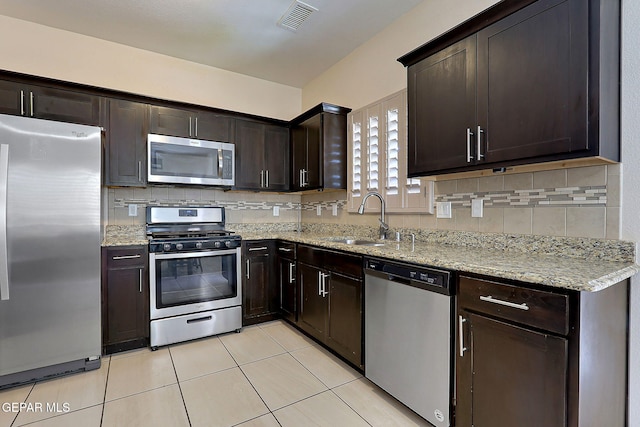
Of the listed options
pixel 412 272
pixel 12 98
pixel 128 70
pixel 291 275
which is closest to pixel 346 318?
pixel 412 272

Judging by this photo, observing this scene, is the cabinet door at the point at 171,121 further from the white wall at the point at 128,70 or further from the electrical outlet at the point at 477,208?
the electrical outlet at the point at 477,208

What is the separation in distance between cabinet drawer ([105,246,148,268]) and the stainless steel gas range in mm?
72

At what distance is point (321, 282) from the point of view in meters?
2.54

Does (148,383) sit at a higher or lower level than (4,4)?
lower

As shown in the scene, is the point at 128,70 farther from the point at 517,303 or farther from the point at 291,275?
the point at 517,303

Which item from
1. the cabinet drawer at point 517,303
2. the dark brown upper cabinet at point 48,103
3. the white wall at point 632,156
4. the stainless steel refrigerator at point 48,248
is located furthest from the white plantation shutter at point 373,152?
the dark brown upper cabinet at point 48,103

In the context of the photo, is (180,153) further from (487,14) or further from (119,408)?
(487,14)

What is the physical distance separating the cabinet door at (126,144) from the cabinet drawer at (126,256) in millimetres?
639

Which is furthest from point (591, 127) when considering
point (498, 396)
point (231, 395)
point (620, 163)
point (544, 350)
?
point (231, 395)

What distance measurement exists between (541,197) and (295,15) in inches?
90.1

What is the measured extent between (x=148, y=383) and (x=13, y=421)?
66 centimetres

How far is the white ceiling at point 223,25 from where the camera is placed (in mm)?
2447

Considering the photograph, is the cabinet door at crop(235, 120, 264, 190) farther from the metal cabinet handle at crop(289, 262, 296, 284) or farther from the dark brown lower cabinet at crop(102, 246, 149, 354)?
the dark brown lower cabinet at crop(102, 246, 149, 354)

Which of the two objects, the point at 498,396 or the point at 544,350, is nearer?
the point at 544,350
